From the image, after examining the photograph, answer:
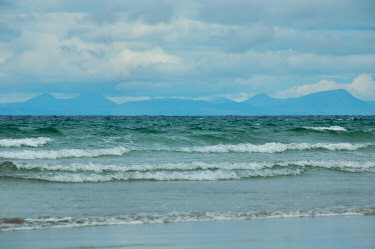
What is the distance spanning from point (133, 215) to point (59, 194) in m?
3.20

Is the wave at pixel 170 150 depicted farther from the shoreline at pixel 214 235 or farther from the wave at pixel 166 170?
the shoreline at pixel 214 235

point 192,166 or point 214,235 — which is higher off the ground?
point 192,166

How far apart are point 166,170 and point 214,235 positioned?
27.2ft

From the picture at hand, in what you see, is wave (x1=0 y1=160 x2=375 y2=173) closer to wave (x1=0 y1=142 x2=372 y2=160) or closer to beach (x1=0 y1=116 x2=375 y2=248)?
beach (x1=0 y1=116 x2=375 y2=248)

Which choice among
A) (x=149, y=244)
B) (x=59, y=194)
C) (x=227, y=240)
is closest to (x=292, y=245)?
(x=227, y=240)

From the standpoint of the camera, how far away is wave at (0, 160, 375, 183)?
48.4ft

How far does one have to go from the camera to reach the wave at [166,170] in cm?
1475

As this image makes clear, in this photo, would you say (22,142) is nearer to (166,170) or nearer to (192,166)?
(166,170)

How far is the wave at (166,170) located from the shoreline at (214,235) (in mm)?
5814

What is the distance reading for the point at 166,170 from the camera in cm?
1634

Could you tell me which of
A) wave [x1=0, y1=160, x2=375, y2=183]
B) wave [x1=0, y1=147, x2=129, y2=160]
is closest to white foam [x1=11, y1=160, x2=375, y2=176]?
wave [x1=0, y1=160, x2=375, y2=183]

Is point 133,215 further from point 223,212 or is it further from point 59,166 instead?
point 59,166

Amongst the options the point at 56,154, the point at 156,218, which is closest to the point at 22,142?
the point at 56,154

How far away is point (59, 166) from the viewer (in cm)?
1633
